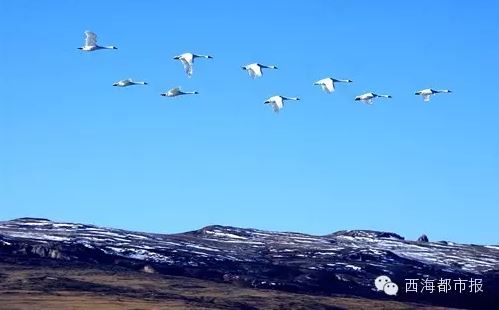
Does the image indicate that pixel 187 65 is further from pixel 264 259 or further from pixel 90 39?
pixel 264 259

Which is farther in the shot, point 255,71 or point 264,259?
point 264,259

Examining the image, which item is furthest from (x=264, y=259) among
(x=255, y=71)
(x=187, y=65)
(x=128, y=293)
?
(x=187, y=65)

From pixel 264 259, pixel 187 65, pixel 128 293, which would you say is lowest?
pixel 128 293

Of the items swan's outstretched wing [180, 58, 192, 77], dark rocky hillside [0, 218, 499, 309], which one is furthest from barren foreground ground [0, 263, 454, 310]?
swan's outstretched wing [180, 58, 192, 77]

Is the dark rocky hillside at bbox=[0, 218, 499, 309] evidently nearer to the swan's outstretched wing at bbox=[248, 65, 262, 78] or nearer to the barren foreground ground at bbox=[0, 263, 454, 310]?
the barren foreground ground at bbox=[0, 263, 454, 310]

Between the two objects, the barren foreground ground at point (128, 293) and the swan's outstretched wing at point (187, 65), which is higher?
the swan's outstretched wing at point (187, 65)

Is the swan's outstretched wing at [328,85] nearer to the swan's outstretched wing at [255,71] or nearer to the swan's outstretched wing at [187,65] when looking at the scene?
the swan's outstretched wing at [255,71]

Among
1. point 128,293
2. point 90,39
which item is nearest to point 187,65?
point 90,39

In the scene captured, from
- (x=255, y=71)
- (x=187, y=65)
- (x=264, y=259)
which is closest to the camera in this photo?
(x=187, y=65)

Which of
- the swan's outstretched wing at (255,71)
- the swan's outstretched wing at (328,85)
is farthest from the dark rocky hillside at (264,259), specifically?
the swan's outstretched wing at (255,71)

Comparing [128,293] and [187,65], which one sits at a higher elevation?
[187,65]

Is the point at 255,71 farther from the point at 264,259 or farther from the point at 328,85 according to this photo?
the point at 264,259

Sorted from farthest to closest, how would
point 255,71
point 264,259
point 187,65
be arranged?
point 264,259
point 255,71
point 187,65

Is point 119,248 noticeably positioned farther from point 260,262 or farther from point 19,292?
point 19,292
